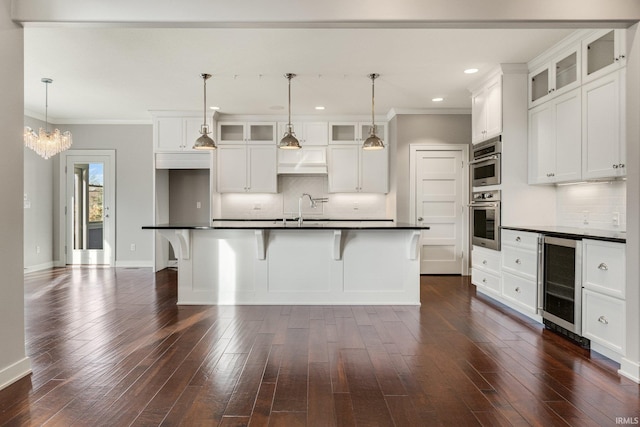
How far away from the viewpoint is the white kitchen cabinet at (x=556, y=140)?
3.73 m

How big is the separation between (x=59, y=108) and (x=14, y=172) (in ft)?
16.1

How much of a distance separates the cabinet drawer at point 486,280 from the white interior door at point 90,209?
243 inches

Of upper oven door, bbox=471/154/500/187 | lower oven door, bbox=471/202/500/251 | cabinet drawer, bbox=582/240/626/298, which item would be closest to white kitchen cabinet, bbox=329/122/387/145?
upper oven door, bbox=471/154/500/187

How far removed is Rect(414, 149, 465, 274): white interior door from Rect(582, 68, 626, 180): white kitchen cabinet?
298 centimetres

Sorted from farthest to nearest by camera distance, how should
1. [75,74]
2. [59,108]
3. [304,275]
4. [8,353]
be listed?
[59,108] → [75,74] → [304,275] → [8,353]

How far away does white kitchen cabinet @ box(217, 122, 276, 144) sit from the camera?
283 inches

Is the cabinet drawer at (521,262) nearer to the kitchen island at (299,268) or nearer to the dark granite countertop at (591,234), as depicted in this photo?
the dark granite countertop at (591,234)

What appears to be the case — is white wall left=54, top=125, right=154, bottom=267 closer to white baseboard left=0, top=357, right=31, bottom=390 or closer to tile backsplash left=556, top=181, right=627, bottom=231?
white baseboard left=0, top=357, right=31, bottom=390

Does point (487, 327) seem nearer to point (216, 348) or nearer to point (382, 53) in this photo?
point (216, 348)

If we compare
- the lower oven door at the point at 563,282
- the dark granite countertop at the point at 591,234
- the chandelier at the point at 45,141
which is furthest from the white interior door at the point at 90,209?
the lower oven door at the point at 563,282

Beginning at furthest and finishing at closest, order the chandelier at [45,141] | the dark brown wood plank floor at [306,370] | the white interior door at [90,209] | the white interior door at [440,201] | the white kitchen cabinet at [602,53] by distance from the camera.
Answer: the white interior door at [90,209] < the white interior door at [440,201] < the chandelier at [45,141] < the white kitchen cabinet at [602,53] < the dark brown wood plank floor at [306,370]

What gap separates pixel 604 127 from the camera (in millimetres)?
3365

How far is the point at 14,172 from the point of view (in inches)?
102

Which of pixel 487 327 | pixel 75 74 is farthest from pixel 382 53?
pixel 75 74
